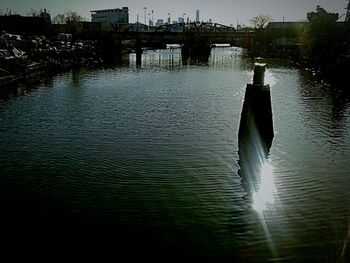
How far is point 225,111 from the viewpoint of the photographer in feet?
105

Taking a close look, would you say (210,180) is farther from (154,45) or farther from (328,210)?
(154,45)

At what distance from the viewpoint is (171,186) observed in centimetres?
1630

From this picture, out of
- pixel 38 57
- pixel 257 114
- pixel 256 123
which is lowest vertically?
pixel 256 123

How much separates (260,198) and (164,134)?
10001mm

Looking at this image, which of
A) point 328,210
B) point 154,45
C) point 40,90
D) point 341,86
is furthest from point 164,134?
point 154,45

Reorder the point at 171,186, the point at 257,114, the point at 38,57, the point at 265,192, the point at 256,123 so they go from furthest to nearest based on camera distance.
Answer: the point at 38,57 → the point at 256,123 → the point at 257,114 → the point at 171,186 → the point at 265,192

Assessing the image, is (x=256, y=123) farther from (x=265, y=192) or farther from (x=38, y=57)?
(x=38, y=57)

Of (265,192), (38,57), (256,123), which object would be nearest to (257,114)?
(256,123)

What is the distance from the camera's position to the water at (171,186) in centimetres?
1213

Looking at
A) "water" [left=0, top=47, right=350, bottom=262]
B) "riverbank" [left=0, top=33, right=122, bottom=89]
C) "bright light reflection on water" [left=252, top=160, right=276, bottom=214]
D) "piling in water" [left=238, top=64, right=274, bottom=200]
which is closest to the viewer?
"water" [left=0, top=47, right=350, bottom=262]

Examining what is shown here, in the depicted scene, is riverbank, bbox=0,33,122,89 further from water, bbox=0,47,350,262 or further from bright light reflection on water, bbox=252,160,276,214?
bright light reflection on water, bbox=252,160,276,214

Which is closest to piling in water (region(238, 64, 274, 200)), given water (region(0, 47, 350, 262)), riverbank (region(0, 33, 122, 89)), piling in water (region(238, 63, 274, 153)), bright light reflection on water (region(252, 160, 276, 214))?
piling in water (region(238, 63, 274, 153))

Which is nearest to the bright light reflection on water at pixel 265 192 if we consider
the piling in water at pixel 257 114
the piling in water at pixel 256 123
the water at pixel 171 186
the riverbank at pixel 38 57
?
the water at pixel 171 186

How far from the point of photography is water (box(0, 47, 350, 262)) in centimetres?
1213
